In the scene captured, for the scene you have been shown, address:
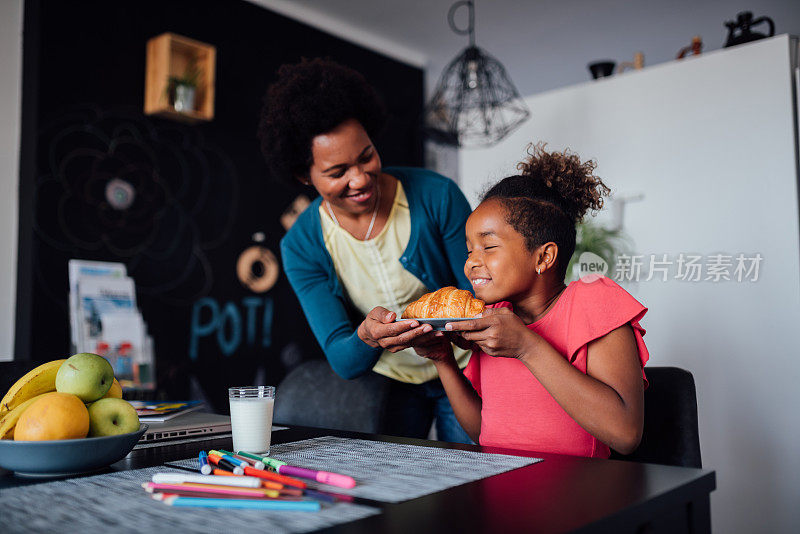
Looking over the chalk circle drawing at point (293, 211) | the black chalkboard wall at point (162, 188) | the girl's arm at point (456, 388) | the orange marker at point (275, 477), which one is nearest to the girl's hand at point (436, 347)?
the girl's arm at point (456, 388)

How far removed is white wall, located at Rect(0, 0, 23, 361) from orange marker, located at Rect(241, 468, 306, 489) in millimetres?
2318

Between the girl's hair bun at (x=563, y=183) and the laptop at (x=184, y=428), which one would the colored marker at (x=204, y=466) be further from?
the girl's hair bun at (x=563, y=183)

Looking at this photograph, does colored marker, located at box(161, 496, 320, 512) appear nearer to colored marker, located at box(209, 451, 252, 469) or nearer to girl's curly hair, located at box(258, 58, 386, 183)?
colored marker, located at box(209, 451, 252, 469)

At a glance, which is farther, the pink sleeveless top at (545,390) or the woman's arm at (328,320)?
the woman's arm at (328,320)

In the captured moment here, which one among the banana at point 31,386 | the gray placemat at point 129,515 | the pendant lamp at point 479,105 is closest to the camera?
the gray placemat at point 129,515

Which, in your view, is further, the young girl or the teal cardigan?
the teal cardigan

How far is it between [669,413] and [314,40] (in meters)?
3.48

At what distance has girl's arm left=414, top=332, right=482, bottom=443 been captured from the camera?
4.49 ft

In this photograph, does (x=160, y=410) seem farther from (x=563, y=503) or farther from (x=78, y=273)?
(x=78, y=273)

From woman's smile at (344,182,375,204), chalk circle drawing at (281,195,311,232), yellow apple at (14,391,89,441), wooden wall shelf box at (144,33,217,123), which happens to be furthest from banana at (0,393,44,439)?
chalk circle drawing at (281,195,311,232)

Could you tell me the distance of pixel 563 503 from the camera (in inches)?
28.0

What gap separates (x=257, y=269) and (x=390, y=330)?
2.50 m

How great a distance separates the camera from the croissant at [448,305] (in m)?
1.25

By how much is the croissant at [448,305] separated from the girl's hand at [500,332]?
0.44 ft
